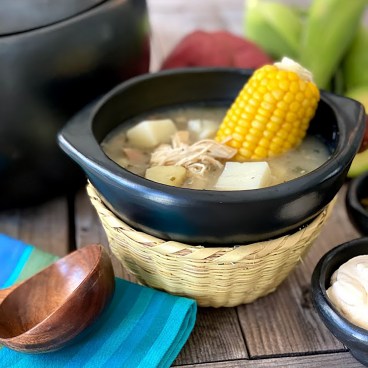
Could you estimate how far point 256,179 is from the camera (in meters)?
0.53

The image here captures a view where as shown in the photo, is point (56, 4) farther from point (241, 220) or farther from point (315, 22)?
point (315, 22)

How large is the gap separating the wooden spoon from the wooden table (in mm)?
83

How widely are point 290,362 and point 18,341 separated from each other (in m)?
0.24

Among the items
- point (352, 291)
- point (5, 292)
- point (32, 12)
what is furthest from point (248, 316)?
point (32, 12)

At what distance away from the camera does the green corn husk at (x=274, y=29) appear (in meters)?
0.97

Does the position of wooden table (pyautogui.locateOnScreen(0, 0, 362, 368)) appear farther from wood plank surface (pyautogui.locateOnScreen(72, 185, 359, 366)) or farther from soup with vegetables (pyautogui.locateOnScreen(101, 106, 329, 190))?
soup with vegetables (pyautogui.locateOnScreen(101, 106, 329, 190))

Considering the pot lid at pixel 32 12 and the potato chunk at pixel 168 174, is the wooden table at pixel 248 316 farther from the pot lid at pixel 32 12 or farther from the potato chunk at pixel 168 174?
the pot lid at pixel 32 12

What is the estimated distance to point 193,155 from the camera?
582mm

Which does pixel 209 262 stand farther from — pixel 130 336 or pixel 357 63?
pixel 357 63

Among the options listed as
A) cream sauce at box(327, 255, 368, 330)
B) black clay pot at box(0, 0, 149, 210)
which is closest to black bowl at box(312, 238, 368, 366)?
cream sauce at box(327, 255, 368, 330)

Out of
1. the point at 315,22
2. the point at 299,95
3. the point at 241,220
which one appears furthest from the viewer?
the point at 315,22

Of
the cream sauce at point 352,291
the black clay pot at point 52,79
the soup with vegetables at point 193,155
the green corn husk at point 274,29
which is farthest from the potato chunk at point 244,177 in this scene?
the green corn husk at point 274,29

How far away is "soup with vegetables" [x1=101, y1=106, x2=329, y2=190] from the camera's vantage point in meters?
0.55

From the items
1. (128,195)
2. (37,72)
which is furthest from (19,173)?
(128,195)
